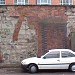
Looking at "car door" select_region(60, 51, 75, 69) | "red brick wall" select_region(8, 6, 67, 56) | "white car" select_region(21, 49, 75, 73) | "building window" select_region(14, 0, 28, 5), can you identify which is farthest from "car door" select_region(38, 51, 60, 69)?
"building window" select_region(14, 0, 28, 5)

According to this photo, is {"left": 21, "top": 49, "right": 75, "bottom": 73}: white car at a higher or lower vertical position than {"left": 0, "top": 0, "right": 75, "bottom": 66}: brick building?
lower

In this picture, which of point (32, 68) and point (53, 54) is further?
point (53, 54)

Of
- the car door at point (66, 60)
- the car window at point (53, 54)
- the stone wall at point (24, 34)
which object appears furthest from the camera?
the stone wall at point (24, 34)

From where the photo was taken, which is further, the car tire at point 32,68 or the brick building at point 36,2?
the brick building at point 36,2

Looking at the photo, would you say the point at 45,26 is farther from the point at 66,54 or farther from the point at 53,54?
the point at 66,54

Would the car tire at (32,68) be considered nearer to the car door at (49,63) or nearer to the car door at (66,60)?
the car door at (49,63)

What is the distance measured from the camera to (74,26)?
28.3 meters

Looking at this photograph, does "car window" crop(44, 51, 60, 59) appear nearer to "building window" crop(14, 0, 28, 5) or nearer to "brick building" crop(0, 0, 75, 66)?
"brick building" crop(0, 0, 75, 66)

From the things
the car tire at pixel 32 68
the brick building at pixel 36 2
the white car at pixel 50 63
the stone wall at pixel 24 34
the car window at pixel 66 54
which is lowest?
the car tire at pixel 32 68

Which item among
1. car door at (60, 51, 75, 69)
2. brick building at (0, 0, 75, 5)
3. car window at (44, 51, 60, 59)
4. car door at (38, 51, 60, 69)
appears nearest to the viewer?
car door at (38, 51, 60, 69)

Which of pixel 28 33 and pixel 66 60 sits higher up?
pixel 28 33

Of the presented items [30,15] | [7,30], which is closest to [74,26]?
[30,15]

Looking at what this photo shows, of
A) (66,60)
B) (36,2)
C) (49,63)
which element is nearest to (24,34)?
(49,63)

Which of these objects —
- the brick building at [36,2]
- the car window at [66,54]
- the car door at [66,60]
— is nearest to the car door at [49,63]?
the car door at [66,60]
